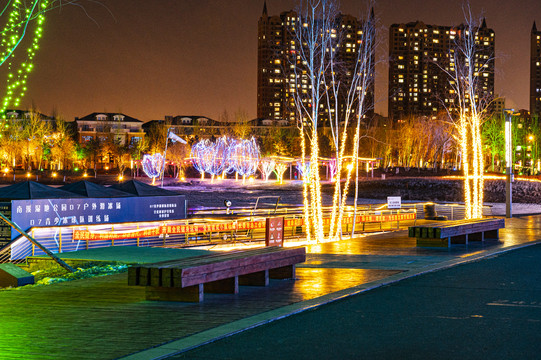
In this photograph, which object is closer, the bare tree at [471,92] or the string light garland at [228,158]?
the bare tree at [471,92]

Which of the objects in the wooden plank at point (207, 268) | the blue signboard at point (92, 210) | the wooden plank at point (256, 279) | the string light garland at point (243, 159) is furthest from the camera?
the string light garland at point (243, 159)

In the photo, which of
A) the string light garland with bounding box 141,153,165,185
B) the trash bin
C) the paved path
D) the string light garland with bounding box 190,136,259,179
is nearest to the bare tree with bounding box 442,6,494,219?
the trash bin

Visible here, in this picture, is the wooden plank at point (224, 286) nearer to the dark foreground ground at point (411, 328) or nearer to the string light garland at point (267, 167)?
the dark foreground ground at point (411, 328)

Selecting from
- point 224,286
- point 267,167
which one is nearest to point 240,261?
point 224,286

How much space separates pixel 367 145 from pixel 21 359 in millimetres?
104884

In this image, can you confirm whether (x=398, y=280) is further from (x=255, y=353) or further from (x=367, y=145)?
(x=367, y=145)

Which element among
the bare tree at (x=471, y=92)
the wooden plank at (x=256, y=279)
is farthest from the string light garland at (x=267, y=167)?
the wooden plank at (x=256, y=279)

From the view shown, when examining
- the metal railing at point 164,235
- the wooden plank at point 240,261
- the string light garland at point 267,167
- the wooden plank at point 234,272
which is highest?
the string light garland at point 267,167

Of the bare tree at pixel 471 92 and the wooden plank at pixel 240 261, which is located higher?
the bare tree at pixel 471 92

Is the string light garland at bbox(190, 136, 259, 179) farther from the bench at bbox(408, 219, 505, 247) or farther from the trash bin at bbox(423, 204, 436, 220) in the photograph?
the bench at bbox(408, 219, 505, 247)

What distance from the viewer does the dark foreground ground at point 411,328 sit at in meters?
6.32

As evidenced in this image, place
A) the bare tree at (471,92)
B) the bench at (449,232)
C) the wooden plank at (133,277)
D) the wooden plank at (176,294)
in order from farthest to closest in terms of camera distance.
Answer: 1. the bare tree at (471,92)
2. the bench at (449,232)
3. the wooden plank at (176,294)
4. the wooden plank at (133,277)

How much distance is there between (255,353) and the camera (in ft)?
20.6

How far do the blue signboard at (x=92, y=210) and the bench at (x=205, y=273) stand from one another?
10.4 metres
